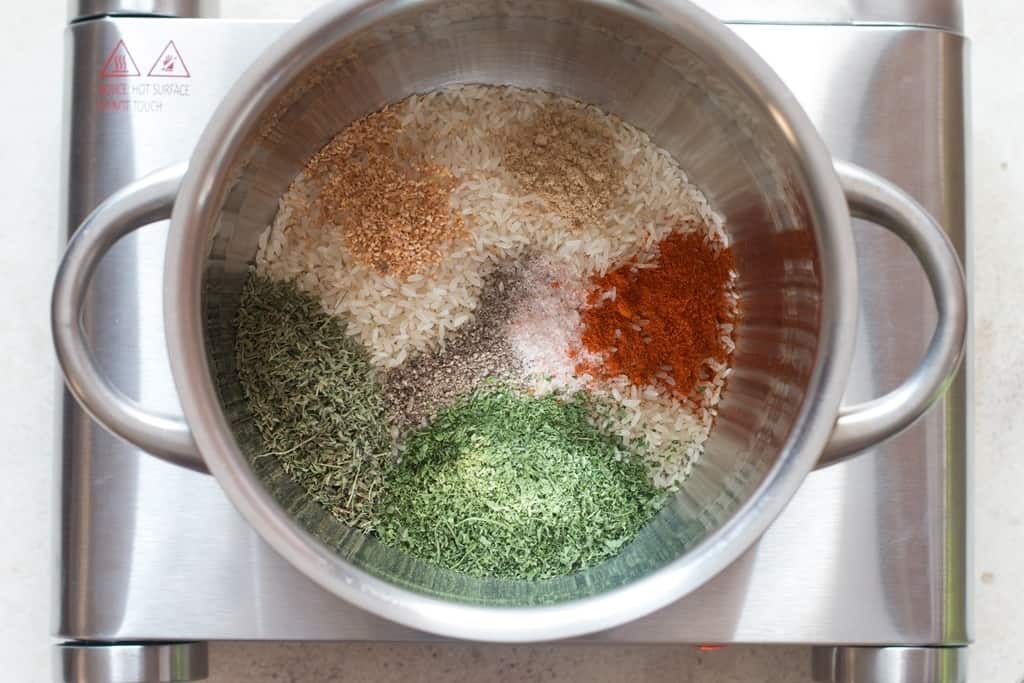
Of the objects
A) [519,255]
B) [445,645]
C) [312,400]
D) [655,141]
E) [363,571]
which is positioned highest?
[655,141]

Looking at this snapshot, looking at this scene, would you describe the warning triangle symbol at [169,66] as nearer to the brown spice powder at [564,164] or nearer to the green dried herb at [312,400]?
the green dried herb at [312,400]

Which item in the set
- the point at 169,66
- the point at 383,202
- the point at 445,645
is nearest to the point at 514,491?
the point at 445,645

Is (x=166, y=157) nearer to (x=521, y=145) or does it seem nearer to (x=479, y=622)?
(x=521, y=145)

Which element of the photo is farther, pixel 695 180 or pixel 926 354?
pixel 695 180

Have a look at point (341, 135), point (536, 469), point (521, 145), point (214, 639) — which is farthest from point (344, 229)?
point (214, 639)

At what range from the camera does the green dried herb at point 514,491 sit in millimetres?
934

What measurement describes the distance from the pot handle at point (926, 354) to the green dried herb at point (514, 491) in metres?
0.27

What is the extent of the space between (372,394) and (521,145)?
31 centimetres

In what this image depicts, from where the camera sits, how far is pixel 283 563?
920 millimetres

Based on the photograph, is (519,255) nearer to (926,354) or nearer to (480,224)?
(480,224)

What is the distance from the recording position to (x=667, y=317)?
976 millimetres

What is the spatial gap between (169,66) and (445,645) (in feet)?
2.28

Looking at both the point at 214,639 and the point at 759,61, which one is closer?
the point at 759,61

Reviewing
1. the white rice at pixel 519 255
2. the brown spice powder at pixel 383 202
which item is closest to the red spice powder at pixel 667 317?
the white rice at pixel 519 255
